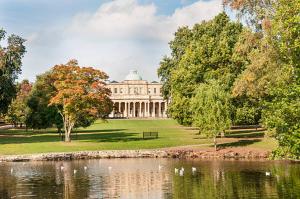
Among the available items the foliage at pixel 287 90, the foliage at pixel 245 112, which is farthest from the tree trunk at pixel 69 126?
the foliage at pixel 287 90

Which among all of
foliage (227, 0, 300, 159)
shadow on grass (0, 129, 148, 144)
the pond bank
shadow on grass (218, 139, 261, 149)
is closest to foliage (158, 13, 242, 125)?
shadow on grass (218, 139, 261, 149)

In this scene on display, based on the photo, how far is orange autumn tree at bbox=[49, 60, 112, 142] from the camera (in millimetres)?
63125

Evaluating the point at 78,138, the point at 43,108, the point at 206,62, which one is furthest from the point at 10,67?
the point at 206,62

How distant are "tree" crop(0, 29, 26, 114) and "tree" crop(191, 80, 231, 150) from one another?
36371 millimetres

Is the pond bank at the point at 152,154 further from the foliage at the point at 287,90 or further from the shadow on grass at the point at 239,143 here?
the foliage at the point at 287,90

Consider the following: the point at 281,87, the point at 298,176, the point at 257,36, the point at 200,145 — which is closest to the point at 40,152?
the point at 200,145

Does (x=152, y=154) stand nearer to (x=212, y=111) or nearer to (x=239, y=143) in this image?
(x=212, y=111)

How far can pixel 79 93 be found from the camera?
205ft

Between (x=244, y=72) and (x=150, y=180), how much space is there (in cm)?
1927

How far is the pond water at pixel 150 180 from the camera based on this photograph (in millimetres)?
29364

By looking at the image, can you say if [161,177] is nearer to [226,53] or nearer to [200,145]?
[200,145]

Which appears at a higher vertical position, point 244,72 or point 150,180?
point 244,72

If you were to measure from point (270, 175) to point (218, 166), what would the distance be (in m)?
7.09

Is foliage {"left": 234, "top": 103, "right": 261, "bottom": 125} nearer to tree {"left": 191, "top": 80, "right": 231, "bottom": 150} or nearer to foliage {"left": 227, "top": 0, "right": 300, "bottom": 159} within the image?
tree {"left": 191, "top": 80, "right": 231, "bottom": 150}
